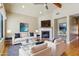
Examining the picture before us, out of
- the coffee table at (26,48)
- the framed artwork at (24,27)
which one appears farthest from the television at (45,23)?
the coffee table at (26,48)

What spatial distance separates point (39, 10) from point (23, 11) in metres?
0.39


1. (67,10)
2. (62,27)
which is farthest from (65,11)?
(62,27)

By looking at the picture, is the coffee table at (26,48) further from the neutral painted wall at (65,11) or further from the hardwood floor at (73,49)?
the hardwood floor at (73,49)

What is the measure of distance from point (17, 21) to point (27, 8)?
393 millimetres

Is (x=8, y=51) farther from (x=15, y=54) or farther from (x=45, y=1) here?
(x=45, y=1)

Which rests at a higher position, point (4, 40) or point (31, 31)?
point (31, 31)

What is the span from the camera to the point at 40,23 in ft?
9.14

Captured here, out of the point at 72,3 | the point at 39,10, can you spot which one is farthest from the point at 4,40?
the point at 72,3

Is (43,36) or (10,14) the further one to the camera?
(43,36)

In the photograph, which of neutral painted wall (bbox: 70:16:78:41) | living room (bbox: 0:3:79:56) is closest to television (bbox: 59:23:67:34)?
living room (bbox: 0:3:79:56)

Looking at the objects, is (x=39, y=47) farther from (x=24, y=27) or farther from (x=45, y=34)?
(x=24, y=27)

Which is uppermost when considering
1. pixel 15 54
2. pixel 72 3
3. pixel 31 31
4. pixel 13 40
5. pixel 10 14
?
pixel 72 3

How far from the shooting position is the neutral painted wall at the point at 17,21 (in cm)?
258

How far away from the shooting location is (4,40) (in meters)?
2.60
